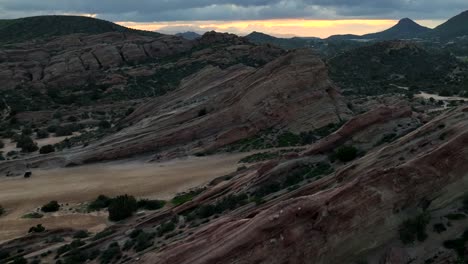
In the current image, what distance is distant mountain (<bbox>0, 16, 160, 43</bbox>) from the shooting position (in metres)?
151

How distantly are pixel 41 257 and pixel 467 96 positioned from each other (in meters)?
67.8

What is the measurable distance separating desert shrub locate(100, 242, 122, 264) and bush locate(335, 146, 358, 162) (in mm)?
11886

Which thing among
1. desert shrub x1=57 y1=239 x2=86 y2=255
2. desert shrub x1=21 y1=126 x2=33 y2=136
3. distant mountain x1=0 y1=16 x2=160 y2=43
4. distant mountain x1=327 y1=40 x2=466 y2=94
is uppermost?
distant mountain x1=0 y1=16 x2=160 y2=43

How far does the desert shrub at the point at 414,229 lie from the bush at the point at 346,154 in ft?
25.2

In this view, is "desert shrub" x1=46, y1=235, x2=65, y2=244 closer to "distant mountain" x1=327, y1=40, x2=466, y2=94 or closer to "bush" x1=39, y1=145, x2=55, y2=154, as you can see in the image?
"bush" x1=39, y1=145, x2=55, y2=154

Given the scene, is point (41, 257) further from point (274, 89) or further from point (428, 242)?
point (274, 89)

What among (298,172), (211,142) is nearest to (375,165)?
(298,172)

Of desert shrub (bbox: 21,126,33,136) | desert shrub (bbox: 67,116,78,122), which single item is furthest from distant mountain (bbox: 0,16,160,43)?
desert shrub (bbox: 21,126,33,136)

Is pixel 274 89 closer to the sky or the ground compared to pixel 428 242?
closer to the sky

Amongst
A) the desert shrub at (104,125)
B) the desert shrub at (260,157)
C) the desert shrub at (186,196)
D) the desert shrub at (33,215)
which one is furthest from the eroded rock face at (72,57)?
the desert shrub at (186,196)

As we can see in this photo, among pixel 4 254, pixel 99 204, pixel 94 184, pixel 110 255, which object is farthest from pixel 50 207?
pixel 110 255

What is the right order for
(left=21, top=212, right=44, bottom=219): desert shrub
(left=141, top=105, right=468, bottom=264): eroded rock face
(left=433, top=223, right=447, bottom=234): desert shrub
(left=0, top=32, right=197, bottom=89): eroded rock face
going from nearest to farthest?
(left=141, top=105, right=468, bottom=264): eroded rock face
(left=433, top=223, right=447, bottom=234): desert shrub
(left=21, top=212, right=44, bottom=219): desert shrub
(left=0, top=32, right=197, bottom=89): eroded rock face

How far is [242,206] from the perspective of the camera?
2205 centimetres

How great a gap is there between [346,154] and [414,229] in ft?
27.1
